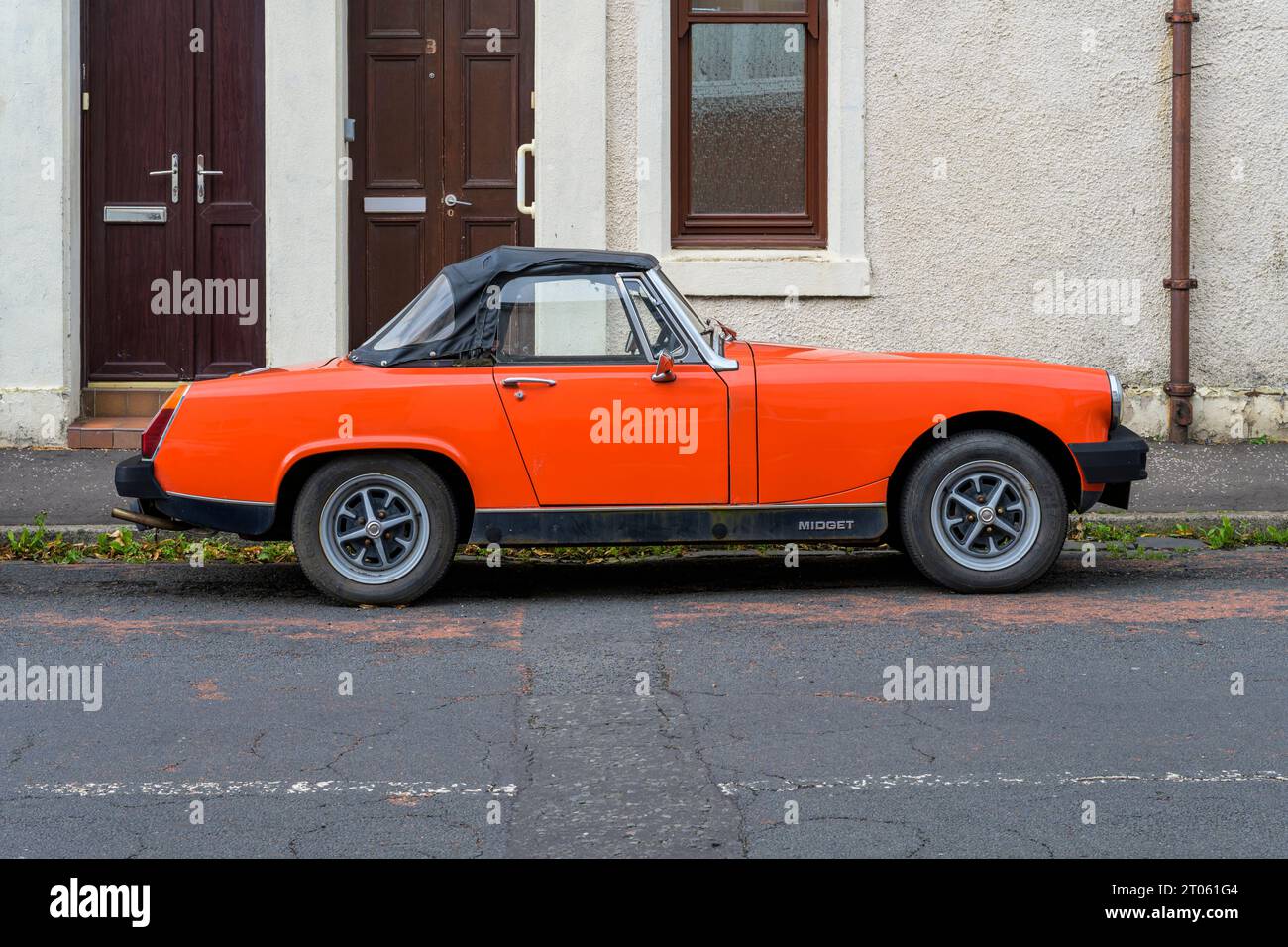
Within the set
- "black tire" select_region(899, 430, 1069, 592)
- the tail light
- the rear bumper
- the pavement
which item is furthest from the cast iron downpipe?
the tail light

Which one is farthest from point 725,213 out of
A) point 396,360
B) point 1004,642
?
point 1004,642

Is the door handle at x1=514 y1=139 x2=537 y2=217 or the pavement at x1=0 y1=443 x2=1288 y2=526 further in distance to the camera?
the door handle at x1=514 y1=139 x2=537 y2=217

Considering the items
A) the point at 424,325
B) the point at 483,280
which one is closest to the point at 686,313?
the point at 483,280

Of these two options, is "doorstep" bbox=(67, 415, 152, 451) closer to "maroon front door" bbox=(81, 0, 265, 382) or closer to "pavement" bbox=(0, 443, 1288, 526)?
"pavement" bbox=(0, 443, 1288, 526)

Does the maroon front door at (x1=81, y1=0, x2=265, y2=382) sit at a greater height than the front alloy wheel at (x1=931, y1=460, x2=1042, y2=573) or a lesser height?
greater

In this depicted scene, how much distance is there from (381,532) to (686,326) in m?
1.57

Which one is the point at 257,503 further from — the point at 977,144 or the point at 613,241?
the point at 977,144

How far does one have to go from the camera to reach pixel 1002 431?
7.46 metres

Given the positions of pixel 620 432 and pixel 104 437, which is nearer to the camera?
pixel 620 432

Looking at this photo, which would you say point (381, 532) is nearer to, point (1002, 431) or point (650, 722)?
point (650, 722)

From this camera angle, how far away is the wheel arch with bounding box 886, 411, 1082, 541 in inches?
292

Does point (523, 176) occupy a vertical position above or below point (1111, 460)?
above

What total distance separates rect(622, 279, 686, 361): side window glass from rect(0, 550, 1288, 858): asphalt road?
1102 millimetres

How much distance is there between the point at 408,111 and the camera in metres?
12.1
